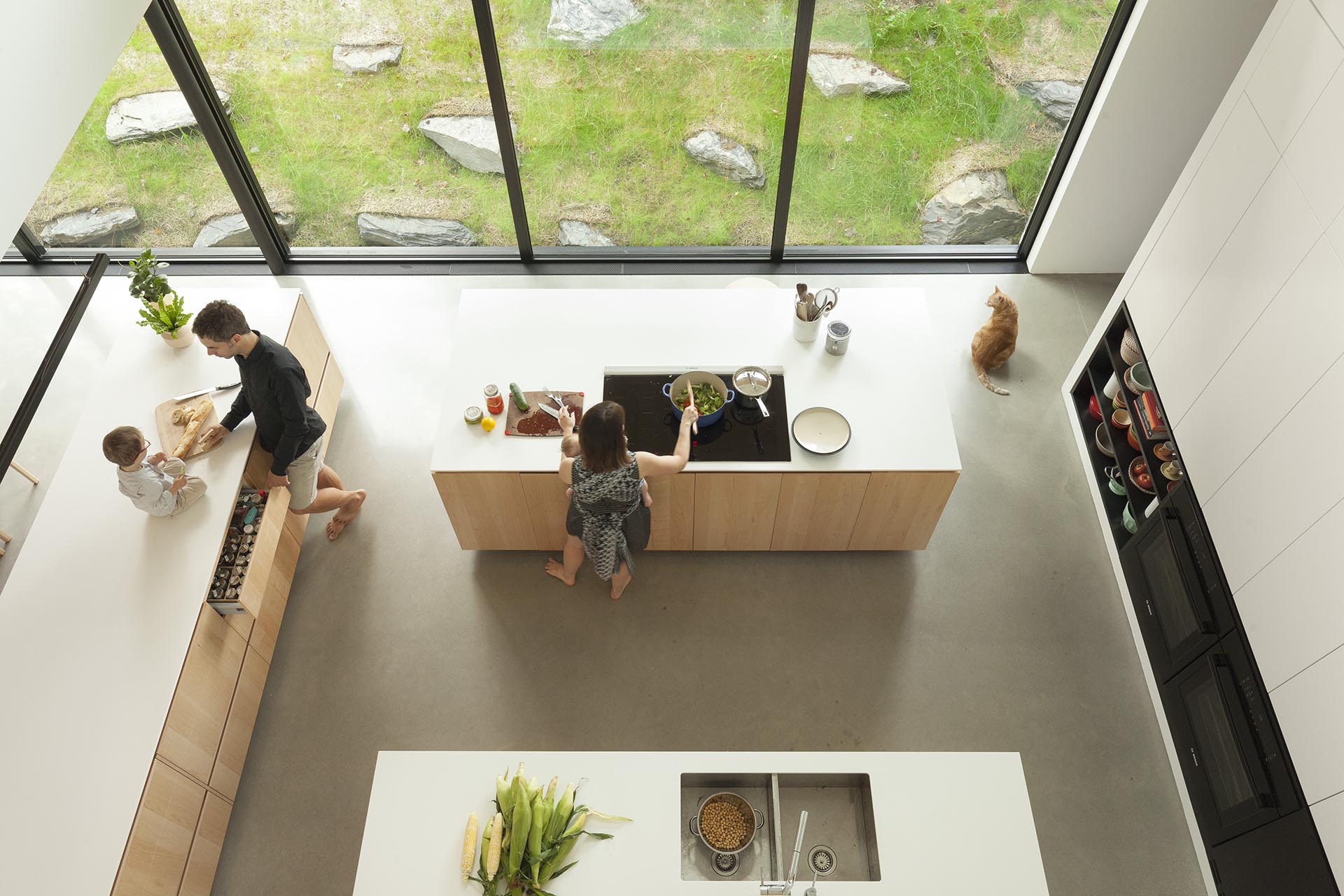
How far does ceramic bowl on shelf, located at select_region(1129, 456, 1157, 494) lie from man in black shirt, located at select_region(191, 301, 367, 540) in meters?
3.57

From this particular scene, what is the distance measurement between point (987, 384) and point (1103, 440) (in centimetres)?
72

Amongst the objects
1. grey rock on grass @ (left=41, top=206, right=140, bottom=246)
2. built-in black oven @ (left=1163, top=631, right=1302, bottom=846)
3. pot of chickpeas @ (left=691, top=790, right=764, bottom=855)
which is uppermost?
grey rock on grass @ (left=41, top=206, right=140, bottom=246)

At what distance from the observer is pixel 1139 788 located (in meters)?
3.45

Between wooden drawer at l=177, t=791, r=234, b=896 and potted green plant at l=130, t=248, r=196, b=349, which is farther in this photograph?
potted green plant at l=130, t=248, r=196, b=349

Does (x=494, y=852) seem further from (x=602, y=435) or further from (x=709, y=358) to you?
(x=709, y=358)

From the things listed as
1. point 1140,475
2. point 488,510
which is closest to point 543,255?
point 488,510

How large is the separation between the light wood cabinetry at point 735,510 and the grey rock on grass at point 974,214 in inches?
90.7

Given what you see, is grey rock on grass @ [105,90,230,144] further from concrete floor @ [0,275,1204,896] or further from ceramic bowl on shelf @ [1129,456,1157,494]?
ceramic bowl on shelf @ [1129,456,1157,494]

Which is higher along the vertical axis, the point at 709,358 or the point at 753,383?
the point at 709,358

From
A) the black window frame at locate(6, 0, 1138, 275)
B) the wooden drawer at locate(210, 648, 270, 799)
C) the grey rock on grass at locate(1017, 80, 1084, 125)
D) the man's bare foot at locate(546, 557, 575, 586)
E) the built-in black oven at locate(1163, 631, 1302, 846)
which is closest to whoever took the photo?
the built-in black oven at locate(1163, 631, 1302, 846)

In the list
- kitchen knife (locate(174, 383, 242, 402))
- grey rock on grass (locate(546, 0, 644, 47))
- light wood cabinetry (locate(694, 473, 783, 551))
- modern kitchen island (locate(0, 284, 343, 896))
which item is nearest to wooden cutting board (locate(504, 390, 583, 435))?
light wood cabinetry (locate(694, 473, 783, 551))

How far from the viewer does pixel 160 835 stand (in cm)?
287

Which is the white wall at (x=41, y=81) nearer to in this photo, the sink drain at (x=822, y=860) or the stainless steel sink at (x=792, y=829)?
the stainless steel sink at (x=792, y=829)

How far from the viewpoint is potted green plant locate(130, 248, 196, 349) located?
146 inches
